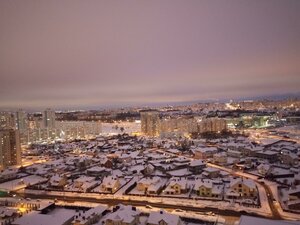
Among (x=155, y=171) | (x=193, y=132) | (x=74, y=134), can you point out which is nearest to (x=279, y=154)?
(x=155, y=171)

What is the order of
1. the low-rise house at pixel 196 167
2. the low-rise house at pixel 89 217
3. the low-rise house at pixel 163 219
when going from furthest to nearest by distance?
the low-rise house at pixel 196 167 < the low-rise house at pixel 89 217 < the low-rise house at pixel 163 219

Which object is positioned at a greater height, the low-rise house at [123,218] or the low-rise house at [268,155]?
the low-rise house at [123,218]

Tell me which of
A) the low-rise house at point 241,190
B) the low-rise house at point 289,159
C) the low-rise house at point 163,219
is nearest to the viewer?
the low-rise house at point 163,219

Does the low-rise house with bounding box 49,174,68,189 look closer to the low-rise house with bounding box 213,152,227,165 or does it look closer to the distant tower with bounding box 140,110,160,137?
the low-rise house with bounding box 213,152,227,165

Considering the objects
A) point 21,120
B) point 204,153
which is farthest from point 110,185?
point 21,120

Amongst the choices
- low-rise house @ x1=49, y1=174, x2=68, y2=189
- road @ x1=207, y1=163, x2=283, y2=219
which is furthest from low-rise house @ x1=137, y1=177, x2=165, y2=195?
road @ x1=207, y1=163, x2=283, y2=219

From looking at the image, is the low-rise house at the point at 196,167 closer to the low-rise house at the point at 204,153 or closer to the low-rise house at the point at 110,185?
the low-rise house at the point at 204,153

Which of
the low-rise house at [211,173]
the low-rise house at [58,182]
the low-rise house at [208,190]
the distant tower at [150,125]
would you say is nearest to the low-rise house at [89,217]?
the low-rise house at [208,190]

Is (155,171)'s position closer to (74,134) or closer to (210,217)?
(210,217)

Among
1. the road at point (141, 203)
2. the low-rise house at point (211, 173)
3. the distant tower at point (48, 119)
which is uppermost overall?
the distant tower at point (48, 119)
